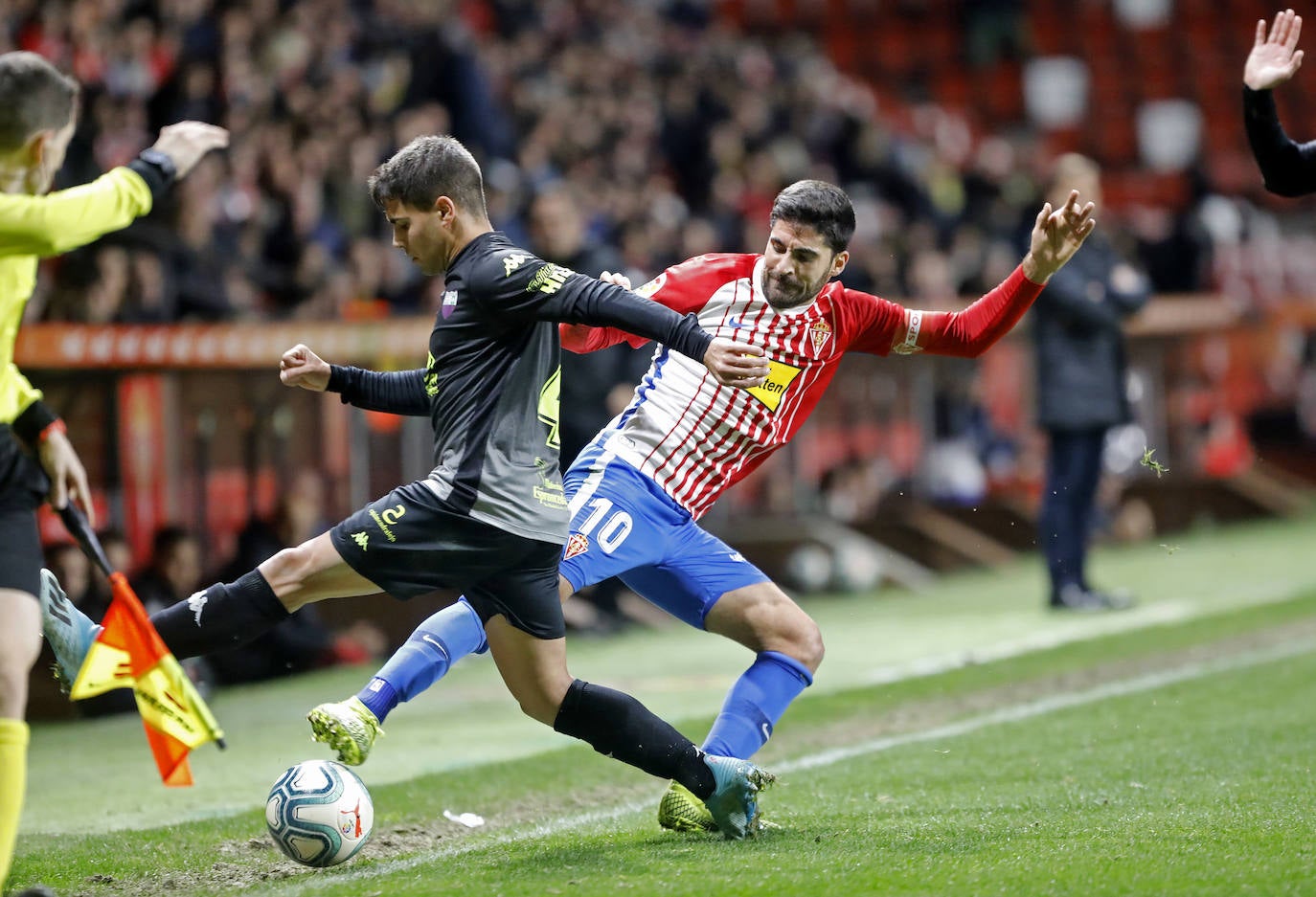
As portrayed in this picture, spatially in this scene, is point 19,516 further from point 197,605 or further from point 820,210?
point 820,210

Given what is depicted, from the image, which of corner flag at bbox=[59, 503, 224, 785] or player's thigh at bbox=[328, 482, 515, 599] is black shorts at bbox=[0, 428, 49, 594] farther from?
player's thigh at bbox=[328, 482, 515, 599]

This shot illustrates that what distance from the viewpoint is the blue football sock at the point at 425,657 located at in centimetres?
522

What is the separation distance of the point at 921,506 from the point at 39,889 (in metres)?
11.2

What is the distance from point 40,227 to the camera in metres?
4.01

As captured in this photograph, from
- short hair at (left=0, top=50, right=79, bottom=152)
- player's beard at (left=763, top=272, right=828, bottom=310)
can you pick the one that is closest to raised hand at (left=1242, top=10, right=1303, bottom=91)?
player's beard at (left=763, top=272, right=828, bottom=310)

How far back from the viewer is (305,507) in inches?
393

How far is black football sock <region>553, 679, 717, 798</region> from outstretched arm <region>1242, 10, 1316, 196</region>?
2.83 metres

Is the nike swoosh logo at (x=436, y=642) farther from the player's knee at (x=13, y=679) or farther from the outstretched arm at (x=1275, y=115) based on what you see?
the outstretched arm at (x=1275, y=115)

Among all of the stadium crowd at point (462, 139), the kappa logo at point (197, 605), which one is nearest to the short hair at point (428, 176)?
the kappa logo at point (197, 605)

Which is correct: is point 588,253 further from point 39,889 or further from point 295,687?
point 39,889

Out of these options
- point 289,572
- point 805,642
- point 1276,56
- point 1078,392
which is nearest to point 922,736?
point 805,642

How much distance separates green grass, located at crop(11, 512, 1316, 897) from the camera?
4652 mm

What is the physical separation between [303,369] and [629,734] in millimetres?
1480

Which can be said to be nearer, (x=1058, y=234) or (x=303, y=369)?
(x=303, y=369)
